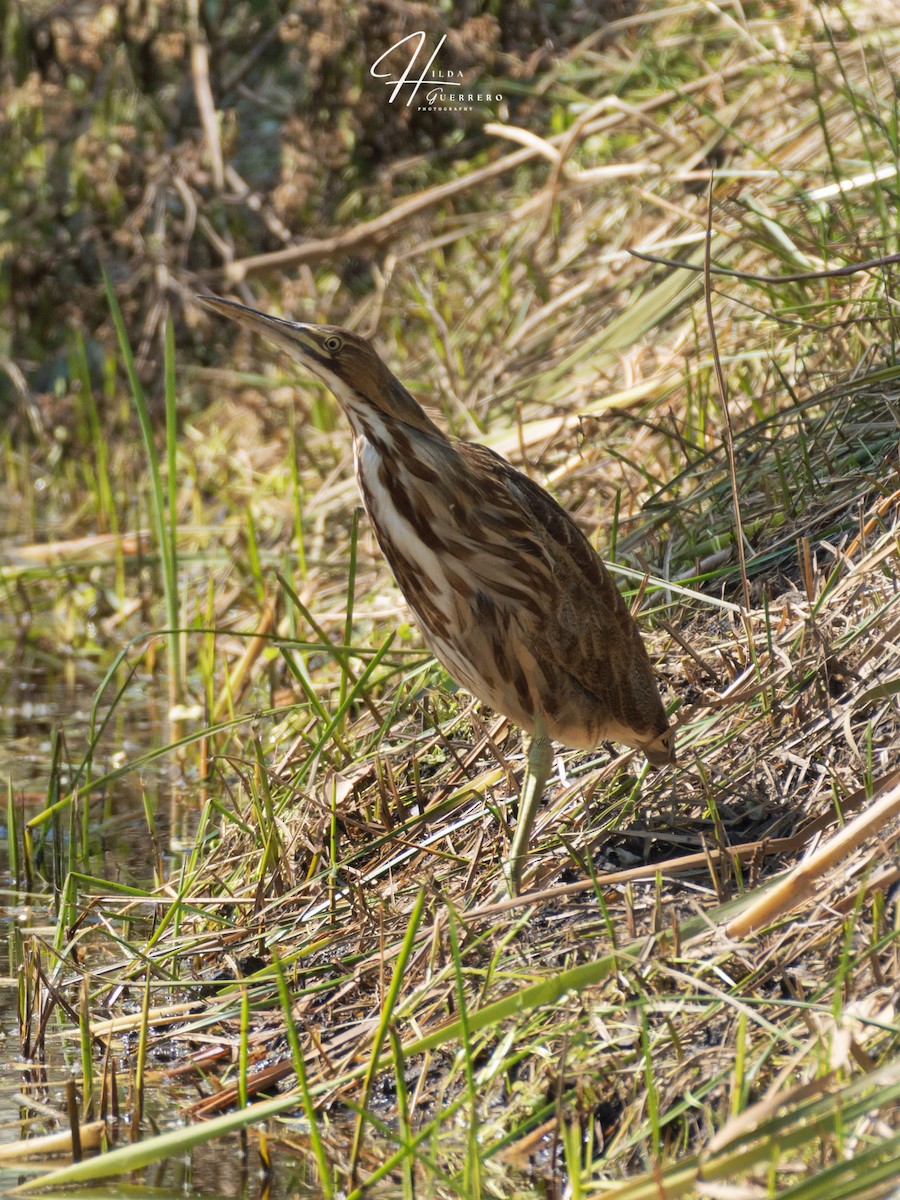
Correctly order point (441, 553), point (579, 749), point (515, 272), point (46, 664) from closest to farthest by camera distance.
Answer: point (441, 553) → point (579, 749) → point (46, 664) → point (515, 272)

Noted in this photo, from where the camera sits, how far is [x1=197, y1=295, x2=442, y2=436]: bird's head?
2.56 m

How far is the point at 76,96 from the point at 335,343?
436cm

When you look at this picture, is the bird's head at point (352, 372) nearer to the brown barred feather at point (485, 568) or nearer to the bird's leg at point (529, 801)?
the brown barred feather at point (485, 568)

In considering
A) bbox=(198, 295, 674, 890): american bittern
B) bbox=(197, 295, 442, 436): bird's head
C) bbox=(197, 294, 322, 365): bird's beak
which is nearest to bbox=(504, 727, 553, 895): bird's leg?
bbox=(198, 295, 674, 890): american bittern

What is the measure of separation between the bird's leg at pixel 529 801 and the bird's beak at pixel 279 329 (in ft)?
2.28

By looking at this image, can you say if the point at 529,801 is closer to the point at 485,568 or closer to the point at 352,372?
the point at 485,568

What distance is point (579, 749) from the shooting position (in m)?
3.00

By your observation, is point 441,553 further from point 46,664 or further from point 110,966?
point 46,664

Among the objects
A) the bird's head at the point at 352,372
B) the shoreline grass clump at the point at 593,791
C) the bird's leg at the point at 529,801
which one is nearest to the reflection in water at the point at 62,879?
the shoreline grass clump at the point at 593,791

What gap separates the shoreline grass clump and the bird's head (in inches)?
16.8

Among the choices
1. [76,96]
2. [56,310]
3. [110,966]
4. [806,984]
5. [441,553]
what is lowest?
[806,984]

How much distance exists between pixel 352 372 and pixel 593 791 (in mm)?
789

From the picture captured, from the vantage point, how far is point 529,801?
8.50ft

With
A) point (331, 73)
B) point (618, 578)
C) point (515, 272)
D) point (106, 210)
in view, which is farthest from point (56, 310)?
point (618, 578)
